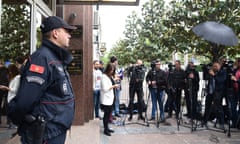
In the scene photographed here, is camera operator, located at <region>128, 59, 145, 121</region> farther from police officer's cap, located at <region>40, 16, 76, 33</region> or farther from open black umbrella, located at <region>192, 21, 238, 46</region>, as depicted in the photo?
police officer's cap, located at <region>40, 16, 76, 33</region>

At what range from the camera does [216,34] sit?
6711 mm

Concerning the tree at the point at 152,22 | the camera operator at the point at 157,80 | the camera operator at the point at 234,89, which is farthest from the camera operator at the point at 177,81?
the tree at the point at 152,22

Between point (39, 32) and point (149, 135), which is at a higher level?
point (39, 32)

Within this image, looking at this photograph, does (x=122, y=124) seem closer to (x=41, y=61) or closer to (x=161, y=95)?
(x=161, y=95)

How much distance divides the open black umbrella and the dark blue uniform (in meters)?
4.85

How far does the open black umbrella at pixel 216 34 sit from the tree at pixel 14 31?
3960 mm

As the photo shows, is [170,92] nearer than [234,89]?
No

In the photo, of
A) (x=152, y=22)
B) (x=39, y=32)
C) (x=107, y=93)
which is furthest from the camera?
(x=152, y=22)

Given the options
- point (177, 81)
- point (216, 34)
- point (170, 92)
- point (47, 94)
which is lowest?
point (170, 92)

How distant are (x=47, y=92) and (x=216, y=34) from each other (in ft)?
17.3

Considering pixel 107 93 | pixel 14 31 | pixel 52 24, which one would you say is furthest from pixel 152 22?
pixel 52 24

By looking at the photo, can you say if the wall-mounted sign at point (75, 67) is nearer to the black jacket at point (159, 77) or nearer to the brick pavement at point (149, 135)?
the brick pavement at point (149, 135)

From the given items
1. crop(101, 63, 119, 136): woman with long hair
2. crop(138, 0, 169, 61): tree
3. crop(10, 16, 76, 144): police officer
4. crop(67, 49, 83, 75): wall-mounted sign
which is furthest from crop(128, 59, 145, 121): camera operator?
crop(138, 0, 169, 61): tree

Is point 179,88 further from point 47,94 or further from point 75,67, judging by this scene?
point 47,94
